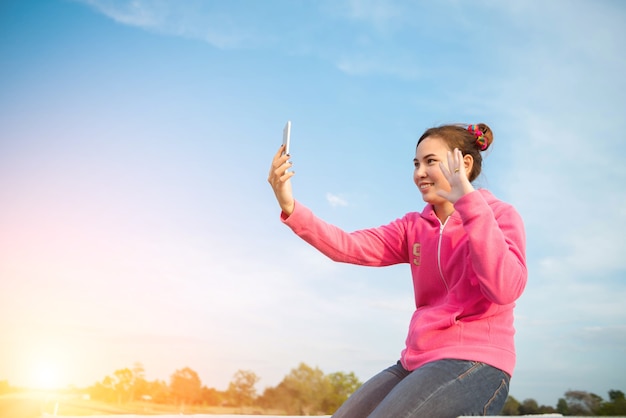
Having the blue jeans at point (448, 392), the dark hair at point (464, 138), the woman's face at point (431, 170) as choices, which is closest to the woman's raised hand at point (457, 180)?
the woman's face at point (431, 170)

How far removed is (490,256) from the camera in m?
1.85

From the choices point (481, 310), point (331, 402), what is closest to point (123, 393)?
point (331, 402)

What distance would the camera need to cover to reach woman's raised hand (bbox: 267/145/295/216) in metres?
2.32

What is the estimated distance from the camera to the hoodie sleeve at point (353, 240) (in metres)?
2.52

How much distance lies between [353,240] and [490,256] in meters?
0.86

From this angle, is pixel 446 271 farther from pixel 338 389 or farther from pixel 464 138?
pixel 338 389

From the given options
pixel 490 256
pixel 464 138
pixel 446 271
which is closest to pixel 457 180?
pixel 490 256

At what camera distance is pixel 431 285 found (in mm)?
2293

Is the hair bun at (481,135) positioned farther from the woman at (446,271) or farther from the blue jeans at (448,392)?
the blue jeans at (448,392)

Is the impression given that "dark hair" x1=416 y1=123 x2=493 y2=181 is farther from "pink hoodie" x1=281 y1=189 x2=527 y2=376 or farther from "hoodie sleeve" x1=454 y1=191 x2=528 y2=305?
"hoodie sleeve" x1=454 y1=191 x2=528 y2=305

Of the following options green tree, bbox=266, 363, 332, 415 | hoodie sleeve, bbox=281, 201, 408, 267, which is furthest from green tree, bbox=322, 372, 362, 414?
hoodie sleeve, bbox=281, 201, 408, 267

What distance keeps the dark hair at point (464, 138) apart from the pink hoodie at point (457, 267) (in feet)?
0.81

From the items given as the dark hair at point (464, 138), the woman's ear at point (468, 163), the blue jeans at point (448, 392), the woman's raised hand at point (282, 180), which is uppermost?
the dark hair at point (464, 138)

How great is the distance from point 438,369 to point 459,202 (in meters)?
0.59
